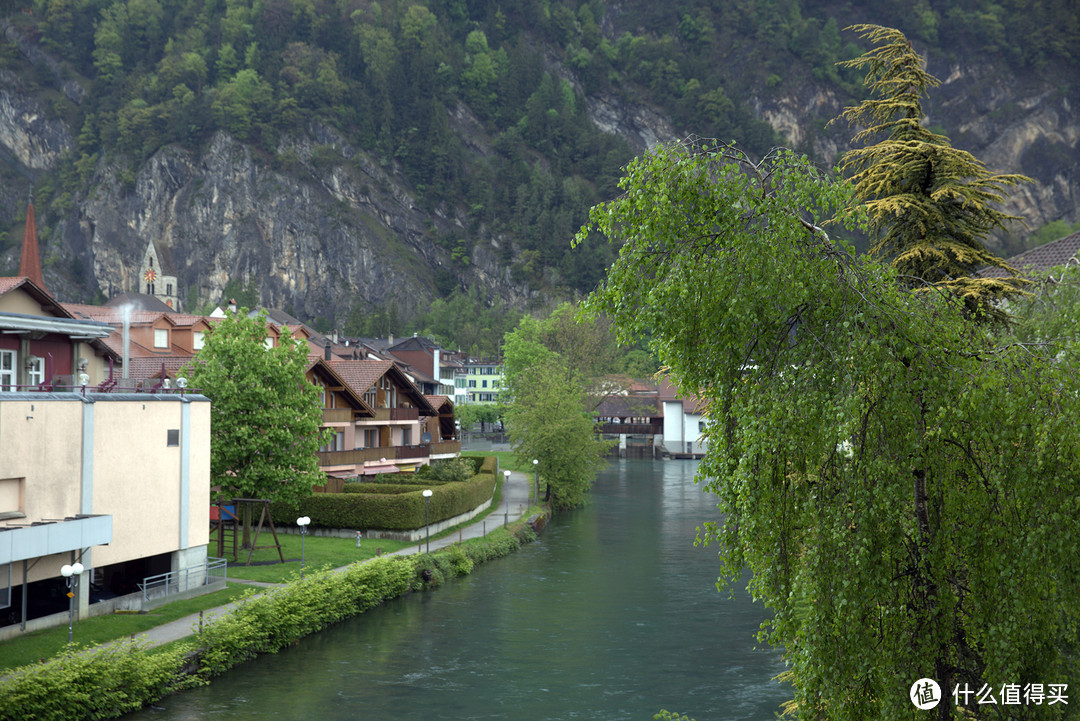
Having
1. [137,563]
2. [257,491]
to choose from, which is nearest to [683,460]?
[257,491]

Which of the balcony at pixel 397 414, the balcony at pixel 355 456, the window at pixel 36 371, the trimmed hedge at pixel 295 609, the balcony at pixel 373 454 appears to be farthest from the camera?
the balcony at pixel 397 414

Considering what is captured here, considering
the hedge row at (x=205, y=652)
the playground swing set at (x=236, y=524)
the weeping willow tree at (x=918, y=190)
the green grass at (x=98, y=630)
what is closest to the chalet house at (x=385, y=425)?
the playground swing set at (x=236, y=524)

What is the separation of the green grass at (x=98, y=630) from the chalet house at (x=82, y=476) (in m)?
0.59

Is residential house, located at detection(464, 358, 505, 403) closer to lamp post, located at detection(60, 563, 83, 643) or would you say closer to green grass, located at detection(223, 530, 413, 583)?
green grass, located at detection(223, 530, 413, 583)

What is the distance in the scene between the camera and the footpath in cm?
2777

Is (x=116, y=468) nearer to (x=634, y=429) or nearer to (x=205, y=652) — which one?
(x=205, y=652)

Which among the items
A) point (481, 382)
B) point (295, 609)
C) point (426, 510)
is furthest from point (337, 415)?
point (481, 382)

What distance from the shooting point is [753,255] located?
30.3ft

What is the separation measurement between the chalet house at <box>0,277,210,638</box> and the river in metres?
5.49

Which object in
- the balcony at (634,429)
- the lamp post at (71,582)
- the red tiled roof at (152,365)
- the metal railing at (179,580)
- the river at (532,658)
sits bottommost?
the river at (532,658)

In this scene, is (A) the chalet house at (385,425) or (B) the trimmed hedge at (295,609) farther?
(A) the chalet house at (385,425)

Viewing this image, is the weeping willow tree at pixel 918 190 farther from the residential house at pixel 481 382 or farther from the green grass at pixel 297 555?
the residential house at pixel 481 382

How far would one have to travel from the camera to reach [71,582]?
89.0 feet

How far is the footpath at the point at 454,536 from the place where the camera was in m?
27.8
